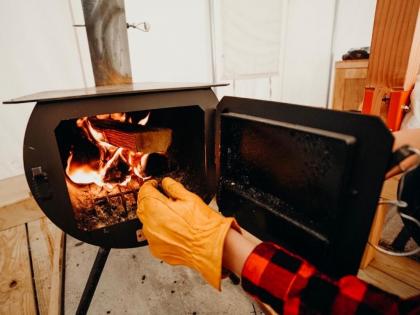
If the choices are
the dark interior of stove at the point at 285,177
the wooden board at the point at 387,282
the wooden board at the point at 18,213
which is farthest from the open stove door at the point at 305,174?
the wooden board at the point at 18,213

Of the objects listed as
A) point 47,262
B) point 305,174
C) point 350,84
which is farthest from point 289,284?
point 350,84

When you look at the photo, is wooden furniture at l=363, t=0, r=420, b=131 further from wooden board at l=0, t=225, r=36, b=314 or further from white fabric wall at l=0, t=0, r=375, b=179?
wooden board at l=0, t=225, r=36, b=314

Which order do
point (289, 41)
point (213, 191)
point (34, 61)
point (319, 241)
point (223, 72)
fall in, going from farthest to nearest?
point (289, 41) → point (223, 72) → point (34, 61) → point (213, 191) → point (319, 241)

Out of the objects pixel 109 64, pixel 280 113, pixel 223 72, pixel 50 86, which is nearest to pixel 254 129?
pixel 280 113

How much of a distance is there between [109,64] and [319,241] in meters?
1.05

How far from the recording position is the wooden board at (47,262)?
974 millimetres

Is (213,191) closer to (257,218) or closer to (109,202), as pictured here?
(257,218)

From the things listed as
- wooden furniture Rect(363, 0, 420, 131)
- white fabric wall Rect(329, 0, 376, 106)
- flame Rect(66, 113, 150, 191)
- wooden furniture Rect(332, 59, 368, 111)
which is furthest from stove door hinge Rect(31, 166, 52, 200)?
white fabric wall Rect(329, 0, 376, 106)

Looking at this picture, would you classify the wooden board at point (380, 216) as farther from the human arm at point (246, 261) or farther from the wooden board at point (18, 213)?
the wooden board at point (18, 213)

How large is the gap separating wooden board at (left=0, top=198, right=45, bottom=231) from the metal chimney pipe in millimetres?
792

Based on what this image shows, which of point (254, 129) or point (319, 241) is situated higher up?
point (254, 129)

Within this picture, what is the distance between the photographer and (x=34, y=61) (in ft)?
4.50

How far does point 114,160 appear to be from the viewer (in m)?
1.09

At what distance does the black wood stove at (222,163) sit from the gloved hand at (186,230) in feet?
0.48
